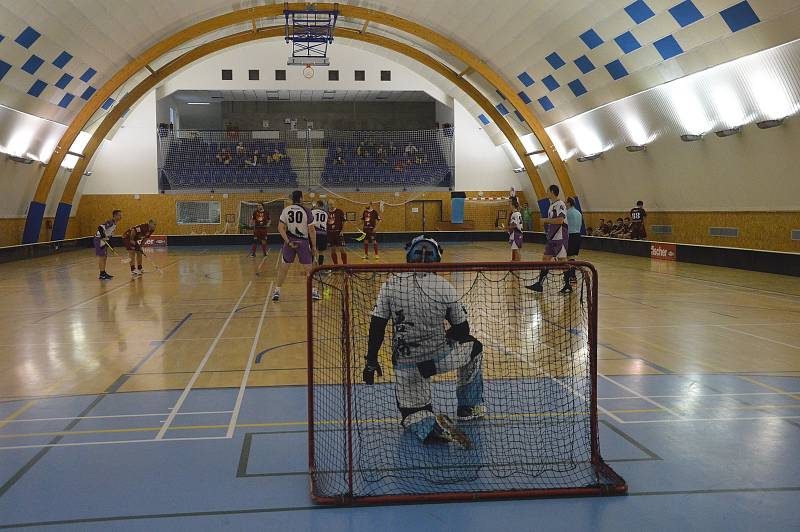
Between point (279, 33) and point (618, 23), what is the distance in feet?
54.7

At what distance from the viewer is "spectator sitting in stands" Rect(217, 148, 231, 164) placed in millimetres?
38875

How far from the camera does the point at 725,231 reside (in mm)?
20812

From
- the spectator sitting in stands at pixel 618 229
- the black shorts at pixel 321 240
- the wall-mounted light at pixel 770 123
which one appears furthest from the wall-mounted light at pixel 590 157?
the black shorts at pixel 321 240

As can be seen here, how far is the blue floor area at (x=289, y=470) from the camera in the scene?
12.6ft

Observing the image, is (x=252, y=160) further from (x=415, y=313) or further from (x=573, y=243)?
(x=415, y=313)

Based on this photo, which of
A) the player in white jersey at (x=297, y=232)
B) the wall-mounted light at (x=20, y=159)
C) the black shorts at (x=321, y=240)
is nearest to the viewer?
the player in white jersey at (x=297, y=232)

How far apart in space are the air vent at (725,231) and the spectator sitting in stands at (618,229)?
5494 millimetres

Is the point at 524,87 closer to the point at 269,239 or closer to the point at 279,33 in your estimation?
the point at 279,33

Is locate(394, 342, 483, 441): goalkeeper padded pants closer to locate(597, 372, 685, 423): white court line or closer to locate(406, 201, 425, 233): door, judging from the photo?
locate(597, 372, 685, 423): white court line

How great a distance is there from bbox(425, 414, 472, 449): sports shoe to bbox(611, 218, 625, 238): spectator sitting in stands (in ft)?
76.6

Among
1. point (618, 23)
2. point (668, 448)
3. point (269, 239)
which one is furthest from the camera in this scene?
point (269, 239)

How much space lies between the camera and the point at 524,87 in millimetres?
28547

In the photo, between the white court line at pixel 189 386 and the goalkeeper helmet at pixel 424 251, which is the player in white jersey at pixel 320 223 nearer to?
the white court line at pixel 189 386

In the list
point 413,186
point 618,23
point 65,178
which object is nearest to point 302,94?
point 413,186
